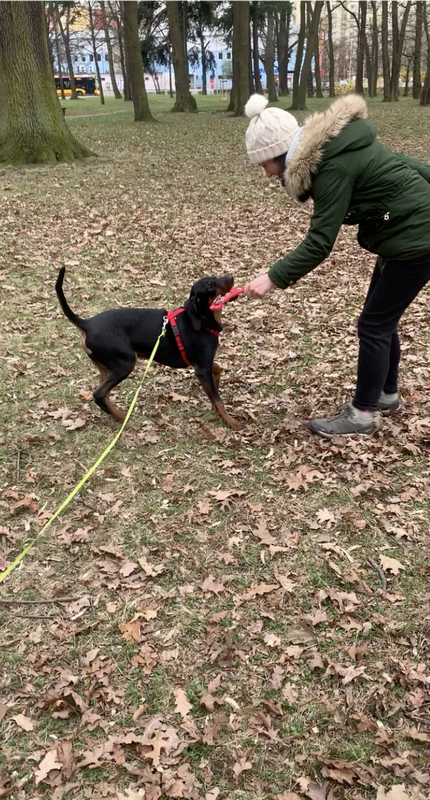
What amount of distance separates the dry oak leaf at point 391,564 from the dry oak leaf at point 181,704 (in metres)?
1.35

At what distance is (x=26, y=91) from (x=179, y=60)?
1627 centimetres

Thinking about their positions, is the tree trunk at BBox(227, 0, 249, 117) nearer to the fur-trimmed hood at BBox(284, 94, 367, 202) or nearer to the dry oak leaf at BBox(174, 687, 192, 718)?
the fur-trimmed hood at BBox(284, 94, 367, 202)

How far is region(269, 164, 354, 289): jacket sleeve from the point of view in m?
3.35

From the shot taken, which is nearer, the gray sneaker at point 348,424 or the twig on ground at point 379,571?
the twig on ground at point 379,571

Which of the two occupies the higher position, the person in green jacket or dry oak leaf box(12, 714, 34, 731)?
the person in green jacket

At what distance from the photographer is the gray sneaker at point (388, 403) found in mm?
4691

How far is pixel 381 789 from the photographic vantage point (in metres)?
2.30

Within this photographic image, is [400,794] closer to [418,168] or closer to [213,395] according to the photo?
[213,395]

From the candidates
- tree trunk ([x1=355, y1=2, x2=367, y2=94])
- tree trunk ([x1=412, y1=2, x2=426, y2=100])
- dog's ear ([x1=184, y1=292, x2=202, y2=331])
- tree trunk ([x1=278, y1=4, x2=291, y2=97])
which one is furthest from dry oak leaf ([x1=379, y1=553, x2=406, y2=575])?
tree trunk ([x1=278, y1=4, x2=291, y2=97])

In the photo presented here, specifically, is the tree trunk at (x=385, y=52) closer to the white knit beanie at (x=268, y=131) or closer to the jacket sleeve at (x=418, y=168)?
the jacket sleeve at (x=418, y=168)

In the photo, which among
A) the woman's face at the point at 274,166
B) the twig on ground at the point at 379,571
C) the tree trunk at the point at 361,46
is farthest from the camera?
the tree trunk at the point at 361,46

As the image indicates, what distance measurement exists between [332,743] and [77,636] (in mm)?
1393

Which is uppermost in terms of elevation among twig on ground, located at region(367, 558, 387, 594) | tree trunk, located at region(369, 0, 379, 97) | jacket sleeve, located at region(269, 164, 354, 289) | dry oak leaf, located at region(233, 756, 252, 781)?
tree trunk, located at region(369, 0, 379, 97)

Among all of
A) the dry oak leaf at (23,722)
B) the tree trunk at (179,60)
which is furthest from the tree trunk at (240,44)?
the dry oak leaf at (23,722)
